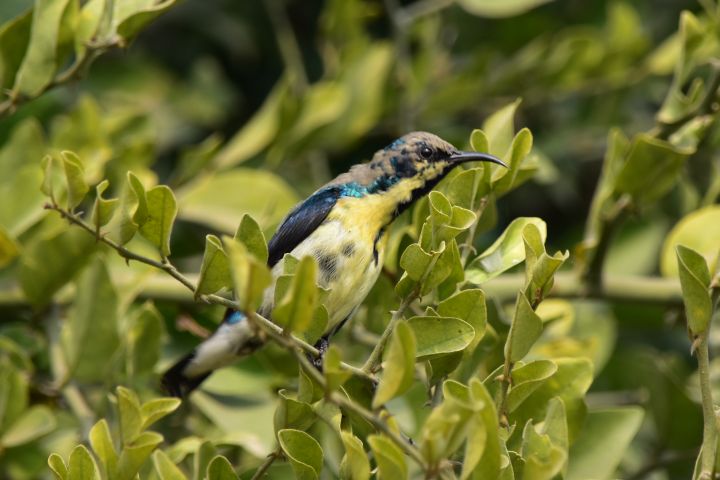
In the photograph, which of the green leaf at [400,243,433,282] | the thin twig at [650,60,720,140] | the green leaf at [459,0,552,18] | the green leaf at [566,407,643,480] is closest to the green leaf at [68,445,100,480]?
the green leaf at [400,243,433,282]

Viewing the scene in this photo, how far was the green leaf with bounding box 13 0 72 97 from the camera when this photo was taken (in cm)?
336

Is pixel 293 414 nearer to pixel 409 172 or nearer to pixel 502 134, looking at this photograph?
pixel 502 134

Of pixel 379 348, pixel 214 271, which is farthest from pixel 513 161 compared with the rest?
pixel 214 271

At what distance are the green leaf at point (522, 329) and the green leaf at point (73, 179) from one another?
1.03m

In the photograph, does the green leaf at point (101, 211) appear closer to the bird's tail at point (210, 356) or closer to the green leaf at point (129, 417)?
the green leaf at point (129, 417)

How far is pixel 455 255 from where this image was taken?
2590 mm

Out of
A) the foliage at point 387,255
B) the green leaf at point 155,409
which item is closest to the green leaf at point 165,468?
the foliage at point 387,255

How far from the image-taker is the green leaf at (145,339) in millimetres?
3488

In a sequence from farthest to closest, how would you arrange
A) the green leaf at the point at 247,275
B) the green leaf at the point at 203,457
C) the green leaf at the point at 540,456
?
1. the green leaf at the point at 203,457
2. the green leaf at the point at 540,456
3. the green leaf at the point at 247,275

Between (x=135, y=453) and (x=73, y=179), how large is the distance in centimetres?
66

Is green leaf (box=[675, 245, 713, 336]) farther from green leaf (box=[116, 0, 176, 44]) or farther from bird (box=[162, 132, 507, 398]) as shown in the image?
→ green leaf (box=[116, 0, 176, 44])

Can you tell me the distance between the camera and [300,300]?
6.53 ft

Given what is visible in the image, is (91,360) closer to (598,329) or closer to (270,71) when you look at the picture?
(598,329)

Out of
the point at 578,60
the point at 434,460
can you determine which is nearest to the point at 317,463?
the point at 434,460
